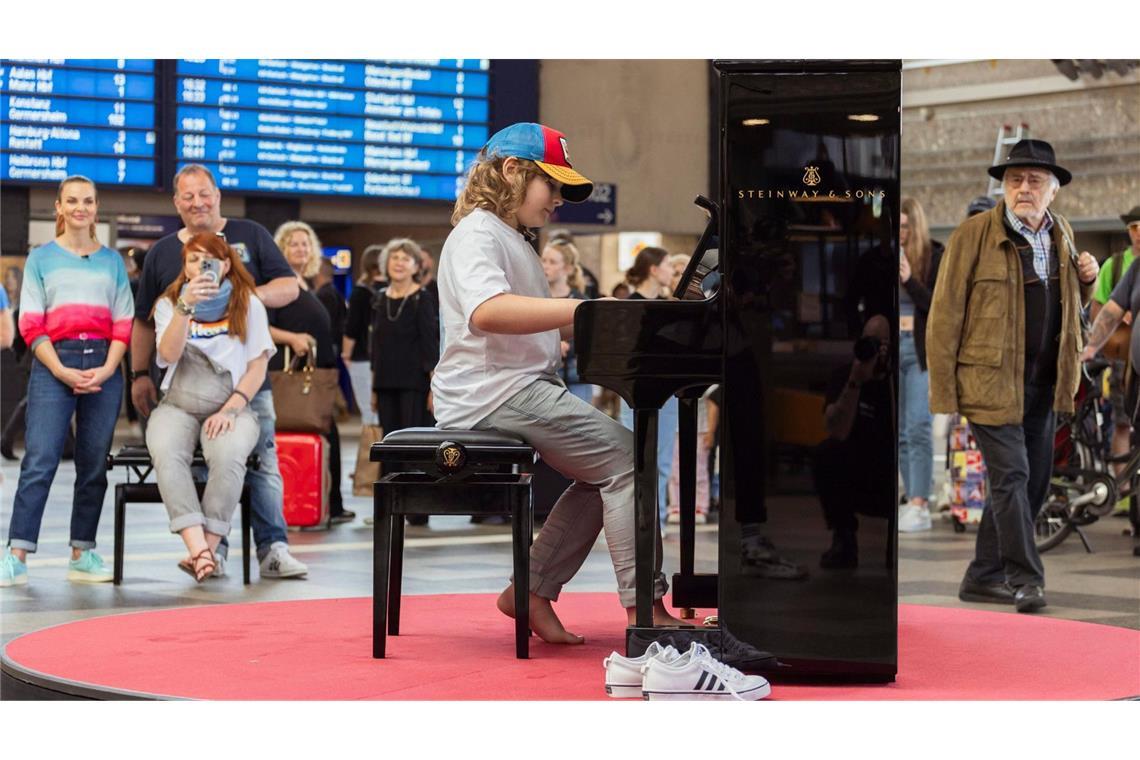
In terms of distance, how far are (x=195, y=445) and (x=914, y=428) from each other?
15.5 ft

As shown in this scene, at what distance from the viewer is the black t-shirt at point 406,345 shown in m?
9.53

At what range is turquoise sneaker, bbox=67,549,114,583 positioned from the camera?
6.97 m

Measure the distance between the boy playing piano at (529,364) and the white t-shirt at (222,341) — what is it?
2.18 meters

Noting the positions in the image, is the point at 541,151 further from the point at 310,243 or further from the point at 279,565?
the point at 310,243

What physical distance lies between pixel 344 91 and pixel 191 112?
1477 millimetres

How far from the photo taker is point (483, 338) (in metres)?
4.77

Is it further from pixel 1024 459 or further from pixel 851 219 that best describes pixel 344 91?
pixel 851 219

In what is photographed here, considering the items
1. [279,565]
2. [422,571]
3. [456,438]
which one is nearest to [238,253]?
[279,565]

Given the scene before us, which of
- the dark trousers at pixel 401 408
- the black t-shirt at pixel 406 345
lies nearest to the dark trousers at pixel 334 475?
the dark trousers at pixel 401 408

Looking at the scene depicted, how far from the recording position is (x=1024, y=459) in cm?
629

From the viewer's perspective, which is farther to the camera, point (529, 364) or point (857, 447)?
point (529, 364)

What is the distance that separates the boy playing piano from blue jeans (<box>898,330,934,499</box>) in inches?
199

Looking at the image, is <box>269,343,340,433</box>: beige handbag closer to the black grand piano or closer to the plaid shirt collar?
the plaid shirt collar

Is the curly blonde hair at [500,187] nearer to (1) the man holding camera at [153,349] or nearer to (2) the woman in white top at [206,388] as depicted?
(2) the woman in white top at [206,388]
